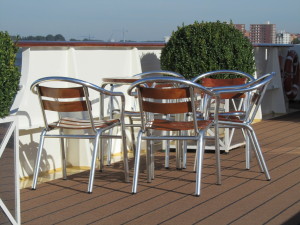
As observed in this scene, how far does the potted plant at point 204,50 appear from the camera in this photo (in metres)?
6.61

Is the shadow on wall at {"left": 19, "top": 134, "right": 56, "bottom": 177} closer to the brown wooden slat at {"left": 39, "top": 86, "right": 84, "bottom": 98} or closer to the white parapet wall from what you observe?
the white parapet wall

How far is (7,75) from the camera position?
11.6ft

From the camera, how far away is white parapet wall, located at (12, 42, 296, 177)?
5.39 m

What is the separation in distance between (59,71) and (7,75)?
7.39ft

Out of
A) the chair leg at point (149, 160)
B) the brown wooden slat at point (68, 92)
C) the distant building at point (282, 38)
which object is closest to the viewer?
the brown wooden slat at point (68, 92)

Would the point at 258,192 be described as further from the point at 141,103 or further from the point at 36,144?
the point at 36,144

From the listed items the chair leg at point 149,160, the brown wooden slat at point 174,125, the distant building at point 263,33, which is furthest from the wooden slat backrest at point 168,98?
the distant building at point 263,33

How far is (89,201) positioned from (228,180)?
1147 mm

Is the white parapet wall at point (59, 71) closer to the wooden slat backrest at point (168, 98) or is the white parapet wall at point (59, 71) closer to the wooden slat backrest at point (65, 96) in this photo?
the wooden slat backrest at point (65, 96)

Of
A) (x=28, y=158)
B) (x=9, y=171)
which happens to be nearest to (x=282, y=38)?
(x=28, y=158)

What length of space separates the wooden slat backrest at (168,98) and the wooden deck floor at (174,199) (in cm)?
57

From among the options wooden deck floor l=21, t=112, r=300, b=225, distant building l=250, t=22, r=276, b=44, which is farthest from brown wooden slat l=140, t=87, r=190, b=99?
distant building l=250, t=22, r=276, b=44

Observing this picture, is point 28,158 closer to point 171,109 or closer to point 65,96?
point 65,96

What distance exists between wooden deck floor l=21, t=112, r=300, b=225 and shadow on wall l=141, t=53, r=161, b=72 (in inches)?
64.3
